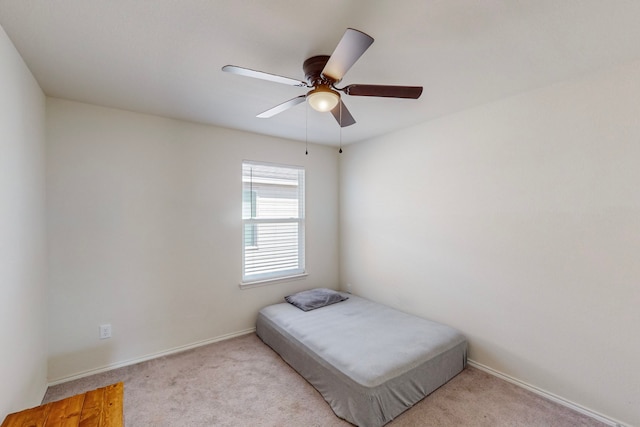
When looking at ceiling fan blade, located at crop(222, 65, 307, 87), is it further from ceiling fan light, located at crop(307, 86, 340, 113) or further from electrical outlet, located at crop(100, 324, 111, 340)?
electrical outlet, located at crop(100, 324, 111, 340)

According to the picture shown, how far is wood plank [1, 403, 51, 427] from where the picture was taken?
134 cm

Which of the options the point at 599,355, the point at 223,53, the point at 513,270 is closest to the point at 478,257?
the point at 513,270

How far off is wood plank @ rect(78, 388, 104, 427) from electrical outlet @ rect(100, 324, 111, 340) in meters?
1.15

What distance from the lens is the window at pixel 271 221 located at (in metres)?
3.41

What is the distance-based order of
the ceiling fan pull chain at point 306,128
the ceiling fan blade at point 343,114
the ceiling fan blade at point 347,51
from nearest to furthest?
the ceiling fan blade at point 347,51 → the ceiling fan blade at point 343,114 → the ceiling fan pull chain at point 306,128

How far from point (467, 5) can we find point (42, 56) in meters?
2.46

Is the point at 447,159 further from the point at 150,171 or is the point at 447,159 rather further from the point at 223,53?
the point at 150,171

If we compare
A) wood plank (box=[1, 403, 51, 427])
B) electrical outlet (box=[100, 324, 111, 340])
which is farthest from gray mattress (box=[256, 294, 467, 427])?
wood plank (box=[1, 403, 51, 427])

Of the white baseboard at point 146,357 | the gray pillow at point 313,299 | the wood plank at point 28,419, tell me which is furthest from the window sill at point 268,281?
the wood plank at point 28,419

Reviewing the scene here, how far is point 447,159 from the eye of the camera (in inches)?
111

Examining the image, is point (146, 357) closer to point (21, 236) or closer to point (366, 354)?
point (21, 236)

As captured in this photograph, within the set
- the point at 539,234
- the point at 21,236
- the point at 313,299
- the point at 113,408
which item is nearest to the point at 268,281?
the point at 313,299

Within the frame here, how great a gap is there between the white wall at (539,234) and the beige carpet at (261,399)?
29cm

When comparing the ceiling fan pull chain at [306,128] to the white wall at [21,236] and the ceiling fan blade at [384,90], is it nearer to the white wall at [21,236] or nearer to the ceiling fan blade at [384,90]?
the ceiling fan blade at [384,90]
